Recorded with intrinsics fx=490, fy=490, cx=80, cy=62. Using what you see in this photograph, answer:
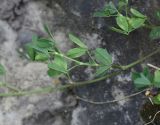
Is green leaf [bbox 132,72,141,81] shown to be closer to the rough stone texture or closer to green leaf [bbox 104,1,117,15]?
the rough stone texture

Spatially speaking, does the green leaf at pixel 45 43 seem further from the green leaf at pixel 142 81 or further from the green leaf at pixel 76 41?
the green leaf at pixel 142 81

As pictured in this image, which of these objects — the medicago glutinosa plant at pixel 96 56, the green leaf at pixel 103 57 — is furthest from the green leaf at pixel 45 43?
the green leaf at pixel 103 57

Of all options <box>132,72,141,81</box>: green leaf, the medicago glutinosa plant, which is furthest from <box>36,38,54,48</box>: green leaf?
<box>132,72,141,81</box>: green leaf

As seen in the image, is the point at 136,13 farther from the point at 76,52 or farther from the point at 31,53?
the point at 31,53

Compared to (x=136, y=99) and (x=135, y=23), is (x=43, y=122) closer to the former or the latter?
(x=136, y=99)

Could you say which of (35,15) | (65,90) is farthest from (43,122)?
(35,15)

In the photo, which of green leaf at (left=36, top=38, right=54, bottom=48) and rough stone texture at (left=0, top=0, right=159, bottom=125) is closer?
green leaf at (left=36, top=38, right=54, bottom=48)
